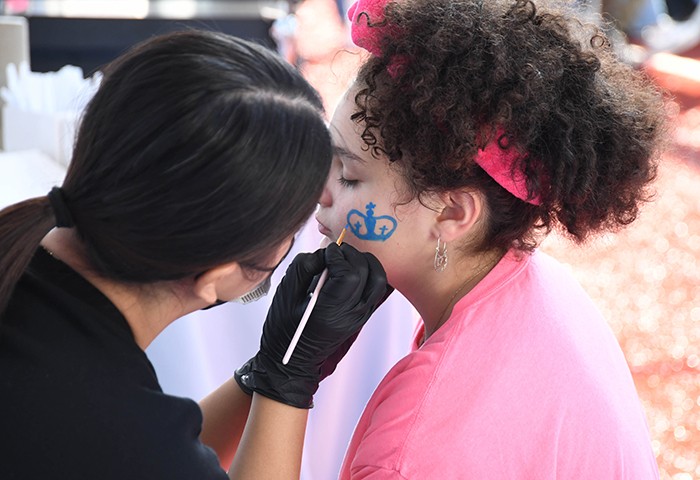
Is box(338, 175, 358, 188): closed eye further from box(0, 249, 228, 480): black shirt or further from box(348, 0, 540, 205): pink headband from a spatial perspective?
box(0, 249, 228, 480): black shirt

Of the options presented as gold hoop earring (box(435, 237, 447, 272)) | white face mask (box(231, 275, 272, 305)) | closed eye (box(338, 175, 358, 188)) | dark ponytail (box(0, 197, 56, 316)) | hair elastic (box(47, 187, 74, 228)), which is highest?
hair elastic (box(47, 187, 74, 228))

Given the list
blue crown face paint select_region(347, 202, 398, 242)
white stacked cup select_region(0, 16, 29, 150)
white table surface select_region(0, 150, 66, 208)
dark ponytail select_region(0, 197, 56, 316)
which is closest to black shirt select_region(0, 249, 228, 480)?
dark ponytail select_region(0, 197, 56, 316)

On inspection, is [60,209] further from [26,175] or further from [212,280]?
[26,175]

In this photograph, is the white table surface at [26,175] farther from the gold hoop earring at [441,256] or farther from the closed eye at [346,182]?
the gold hoop earring at [441,256]

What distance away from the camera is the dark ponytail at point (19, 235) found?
780 mm

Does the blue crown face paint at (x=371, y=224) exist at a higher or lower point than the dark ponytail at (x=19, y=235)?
lower

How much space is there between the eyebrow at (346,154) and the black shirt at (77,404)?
0.45m

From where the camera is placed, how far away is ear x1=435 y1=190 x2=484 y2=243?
1097 mm

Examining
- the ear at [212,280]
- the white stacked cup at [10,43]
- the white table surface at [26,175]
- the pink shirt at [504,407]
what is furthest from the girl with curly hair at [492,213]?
the white stacked cup at [10,43]

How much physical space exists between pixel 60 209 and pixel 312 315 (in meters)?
0.36

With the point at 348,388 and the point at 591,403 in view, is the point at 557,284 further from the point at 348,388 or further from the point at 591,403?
the point at 348,388

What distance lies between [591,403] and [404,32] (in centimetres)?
53

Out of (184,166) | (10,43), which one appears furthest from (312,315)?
(10,43)

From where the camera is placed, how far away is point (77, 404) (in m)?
0.76
